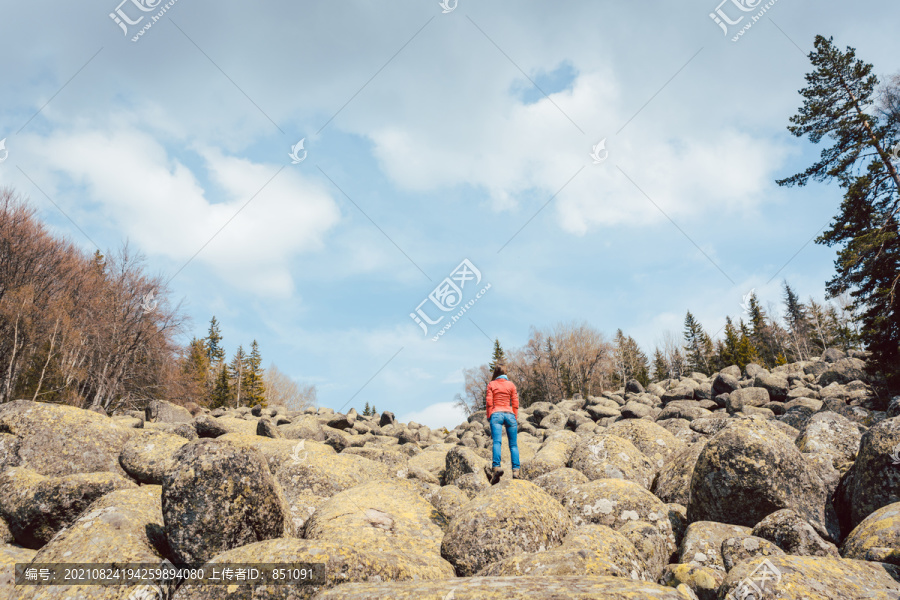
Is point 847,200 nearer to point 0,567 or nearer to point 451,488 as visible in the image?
point 451,488

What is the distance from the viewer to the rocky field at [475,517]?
4359 millimetres

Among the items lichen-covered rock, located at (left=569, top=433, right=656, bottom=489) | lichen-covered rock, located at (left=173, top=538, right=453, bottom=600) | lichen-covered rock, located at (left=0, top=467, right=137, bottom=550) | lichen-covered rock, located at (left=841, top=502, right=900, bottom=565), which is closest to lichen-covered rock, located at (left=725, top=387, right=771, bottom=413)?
lichen-covered rock, located at (left=569, top=433, right=656, bottom=489)

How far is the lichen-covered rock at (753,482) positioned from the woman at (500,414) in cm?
339

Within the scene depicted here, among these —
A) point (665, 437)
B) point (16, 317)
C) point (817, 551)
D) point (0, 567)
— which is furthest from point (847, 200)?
point (16, 317)

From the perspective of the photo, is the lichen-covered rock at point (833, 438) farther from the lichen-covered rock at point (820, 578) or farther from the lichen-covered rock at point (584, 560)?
the lichen-covered rock at point (584, 560)

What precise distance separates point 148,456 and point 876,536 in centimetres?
1074

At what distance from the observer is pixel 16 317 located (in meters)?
31.4

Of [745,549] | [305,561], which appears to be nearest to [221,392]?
[305,561]

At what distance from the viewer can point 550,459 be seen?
1120cm

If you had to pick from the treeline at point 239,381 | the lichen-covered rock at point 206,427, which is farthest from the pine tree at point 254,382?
the lichen-covered rock at point 206,427

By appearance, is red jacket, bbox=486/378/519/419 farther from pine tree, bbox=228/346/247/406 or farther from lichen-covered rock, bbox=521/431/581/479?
pine tree, bbox=228/346/247/406

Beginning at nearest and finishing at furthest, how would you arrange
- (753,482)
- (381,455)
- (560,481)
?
(753,482) → (560,481) → (381,455)

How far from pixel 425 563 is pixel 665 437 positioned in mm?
8369

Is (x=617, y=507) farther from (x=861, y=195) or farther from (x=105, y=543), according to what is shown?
(x=861, y=195)
